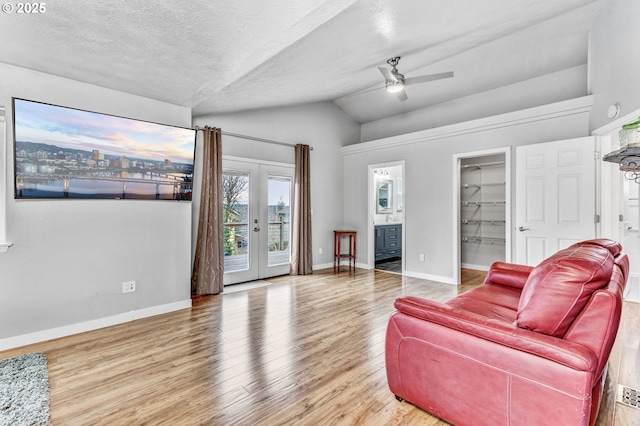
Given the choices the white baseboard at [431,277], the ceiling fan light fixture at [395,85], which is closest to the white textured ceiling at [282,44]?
the ceiling fan light fixture at [395,85]

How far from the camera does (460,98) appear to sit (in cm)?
550

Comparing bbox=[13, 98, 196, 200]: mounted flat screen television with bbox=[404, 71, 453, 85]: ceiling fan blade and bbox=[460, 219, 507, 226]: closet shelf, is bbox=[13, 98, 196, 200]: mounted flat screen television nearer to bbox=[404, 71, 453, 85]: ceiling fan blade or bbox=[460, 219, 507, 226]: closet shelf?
bbox=[404, 71, 453, 85]: ceiling fan blade

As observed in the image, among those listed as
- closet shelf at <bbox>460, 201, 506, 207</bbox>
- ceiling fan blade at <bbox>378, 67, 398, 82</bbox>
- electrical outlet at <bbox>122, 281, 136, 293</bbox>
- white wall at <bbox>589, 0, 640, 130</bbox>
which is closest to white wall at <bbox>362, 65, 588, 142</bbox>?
white wall at <bbox>589, 0, 640, 130</bbox>

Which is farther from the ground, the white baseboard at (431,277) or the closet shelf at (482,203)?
the closet shelf at (482,203)

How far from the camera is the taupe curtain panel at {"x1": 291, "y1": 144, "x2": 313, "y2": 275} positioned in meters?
5.66

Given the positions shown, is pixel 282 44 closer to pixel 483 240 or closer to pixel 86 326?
pixel 86 326

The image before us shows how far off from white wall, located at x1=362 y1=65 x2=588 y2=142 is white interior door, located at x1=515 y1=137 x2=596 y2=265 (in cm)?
113

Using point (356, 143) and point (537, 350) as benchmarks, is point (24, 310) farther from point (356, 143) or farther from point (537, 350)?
point (356, 143)

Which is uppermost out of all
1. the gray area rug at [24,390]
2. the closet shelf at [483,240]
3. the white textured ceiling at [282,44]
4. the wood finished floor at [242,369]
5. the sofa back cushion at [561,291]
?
the white textured ceiling at [282,44]

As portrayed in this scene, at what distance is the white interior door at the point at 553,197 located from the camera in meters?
3.77

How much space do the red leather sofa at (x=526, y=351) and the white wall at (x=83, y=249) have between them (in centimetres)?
294

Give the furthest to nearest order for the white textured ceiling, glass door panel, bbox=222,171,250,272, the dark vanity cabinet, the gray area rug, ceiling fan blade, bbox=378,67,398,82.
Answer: the dark vanity cabinet < glass door panel, bbox=222,171,250,272 < ceiling fan blade, bbox=378,67,398,82 < the white textured ceiling < the gray area rug

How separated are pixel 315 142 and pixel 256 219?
6.80 feet

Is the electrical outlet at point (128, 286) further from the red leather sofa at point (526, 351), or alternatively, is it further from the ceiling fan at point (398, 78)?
the ceiling fan at point (398, 78)
